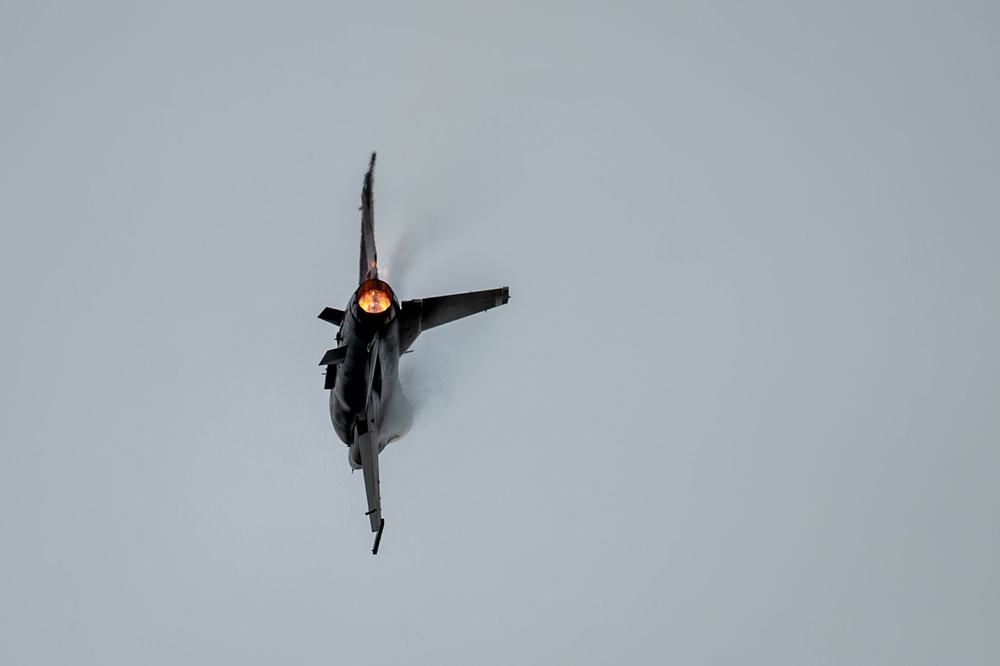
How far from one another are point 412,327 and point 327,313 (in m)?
2.23

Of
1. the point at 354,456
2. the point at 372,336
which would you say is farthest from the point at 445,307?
the point at 354,456

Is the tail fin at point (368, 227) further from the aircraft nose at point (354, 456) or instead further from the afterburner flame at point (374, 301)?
the aircraft nose at point (354, 456)

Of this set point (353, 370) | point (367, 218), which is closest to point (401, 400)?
point (353, 370)

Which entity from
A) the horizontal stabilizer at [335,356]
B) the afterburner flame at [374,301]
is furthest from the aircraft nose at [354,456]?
the afterburner flame at [374,301]

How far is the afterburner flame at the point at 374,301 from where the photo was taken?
22141 millimetres

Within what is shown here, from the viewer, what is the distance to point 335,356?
22812 millimetres

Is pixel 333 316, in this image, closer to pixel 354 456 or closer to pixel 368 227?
pixel 368 227

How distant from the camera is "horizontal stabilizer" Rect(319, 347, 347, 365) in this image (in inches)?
892

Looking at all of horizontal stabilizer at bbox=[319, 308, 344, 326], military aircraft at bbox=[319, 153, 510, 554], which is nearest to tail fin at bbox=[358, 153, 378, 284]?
military aircraft at bbox=[319, 153, 510, 554]

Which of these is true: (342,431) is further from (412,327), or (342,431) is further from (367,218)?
(367,218)

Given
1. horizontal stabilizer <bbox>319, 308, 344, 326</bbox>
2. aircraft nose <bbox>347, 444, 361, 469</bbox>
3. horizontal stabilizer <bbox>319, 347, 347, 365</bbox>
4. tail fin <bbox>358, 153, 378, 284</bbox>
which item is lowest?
aircraft nose <bbox>347, 444, 361, 469</bbox>

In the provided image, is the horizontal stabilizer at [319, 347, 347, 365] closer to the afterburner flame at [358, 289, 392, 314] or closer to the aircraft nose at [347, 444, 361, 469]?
the afterburner flame at [358, 289, 392, 314]

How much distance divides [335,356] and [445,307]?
3129mm

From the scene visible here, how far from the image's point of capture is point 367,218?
22281mm
